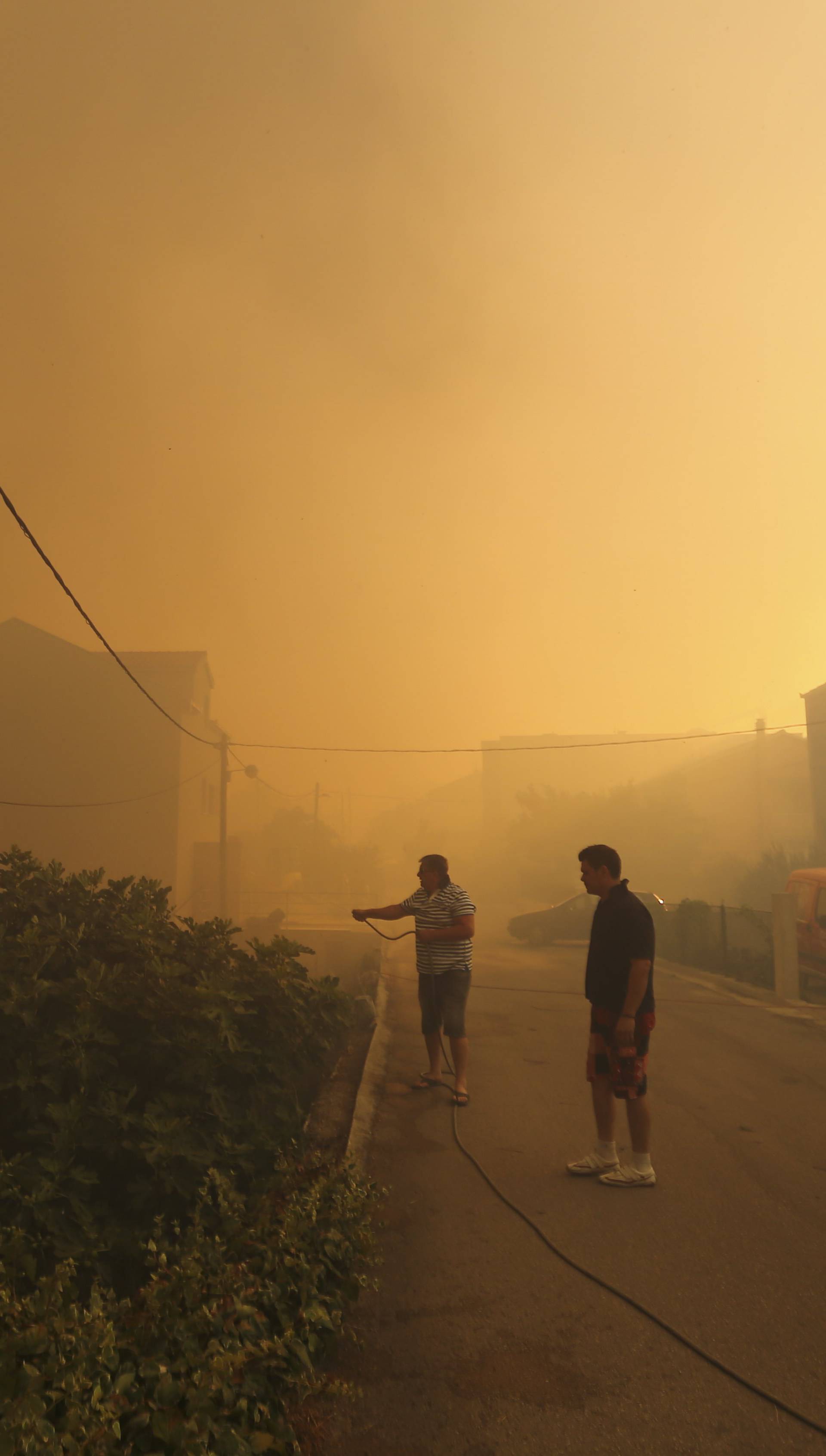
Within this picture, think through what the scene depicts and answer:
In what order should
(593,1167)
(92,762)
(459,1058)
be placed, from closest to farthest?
(593,1167)
(459,1058)
(92,762)

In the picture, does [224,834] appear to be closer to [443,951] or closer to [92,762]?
[92,762]

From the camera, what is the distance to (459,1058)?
6375 mm

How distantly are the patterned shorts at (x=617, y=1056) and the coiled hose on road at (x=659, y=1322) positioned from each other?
0.77m

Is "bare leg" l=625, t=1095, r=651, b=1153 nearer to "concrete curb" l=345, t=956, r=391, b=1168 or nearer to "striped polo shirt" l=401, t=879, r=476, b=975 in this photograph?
"concrete curb" l=345, t=956, r=391, b=1168

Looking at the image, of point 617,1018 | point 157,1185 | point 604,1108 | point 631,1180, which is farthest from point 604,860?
point 157,1185

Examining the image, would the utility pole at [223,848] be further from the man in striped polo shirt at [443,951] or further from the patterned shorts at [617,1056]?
the patterned shorts at [617,1056]

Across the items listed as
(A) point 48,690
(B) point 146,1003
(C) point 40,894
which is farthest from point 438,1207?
(A) point 48,690

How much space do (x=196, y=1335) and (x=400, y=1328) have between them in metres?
0.86

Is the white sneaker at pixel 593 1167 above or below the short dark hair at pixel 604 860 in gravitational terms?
below

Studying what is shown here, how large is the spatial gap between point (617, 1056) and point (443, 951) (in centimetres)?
205

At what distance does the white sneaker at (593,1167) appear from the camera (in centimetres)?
487

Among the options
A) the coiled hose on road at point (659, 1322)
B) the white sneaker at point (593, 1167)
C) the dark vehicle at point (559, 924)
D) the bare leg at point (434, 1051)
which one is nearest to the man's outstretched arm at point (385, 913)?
the bare leg at point (434, 1051)

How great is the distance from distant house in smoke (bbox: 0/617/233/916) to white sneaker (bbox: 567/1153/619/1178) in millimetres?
24529

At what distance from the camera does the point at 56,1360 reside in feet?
8.07
